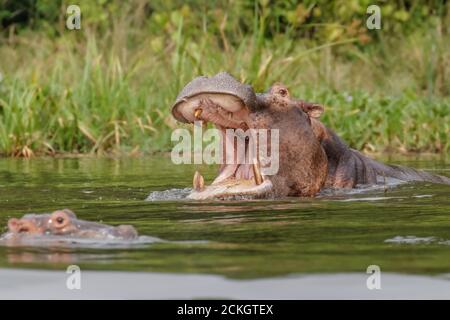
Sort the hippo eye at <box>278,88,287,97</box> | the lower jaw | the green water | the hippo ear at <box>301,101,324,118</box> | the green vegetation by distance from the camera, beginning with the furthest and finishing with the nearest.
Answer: the green vegetation → the hippo ear at <box>301,101,324,118</box> → the hippo eye at <box>278,88,287,97</box> → the lower jaw → the green water

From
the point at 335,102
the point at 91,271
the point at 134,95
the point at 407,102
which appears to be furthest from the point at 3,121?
the point at 91,271

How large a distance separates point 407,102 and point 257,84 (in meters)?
1.92

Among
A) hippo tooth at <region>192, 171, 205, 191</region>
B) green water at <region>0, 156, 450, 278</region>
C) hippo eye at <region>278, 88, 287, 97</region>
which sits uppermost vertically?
hippo eye at <region>278, 88, 287, 97</region>

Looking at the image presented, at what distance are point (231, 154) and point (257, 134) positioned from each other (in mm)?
168

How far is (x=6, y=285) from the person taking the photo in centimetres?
388

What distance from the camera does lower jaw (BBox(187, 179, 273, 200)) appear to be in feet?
21.3

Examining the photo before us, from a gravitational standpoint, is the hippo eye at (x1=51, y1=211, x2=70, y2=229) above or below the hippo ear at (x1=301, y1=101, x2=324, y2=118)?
below

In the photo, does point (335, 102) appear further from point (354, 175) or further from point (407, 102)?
point (354, 175)

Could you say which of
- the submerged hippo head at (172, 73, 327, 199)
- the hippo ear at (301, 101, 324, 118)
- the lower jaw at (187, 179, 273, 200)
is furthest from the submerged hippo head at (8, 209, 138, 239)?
the hippo ear at (301, 101, 324, 118)

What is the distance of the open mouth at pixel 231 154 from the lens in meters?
6.30

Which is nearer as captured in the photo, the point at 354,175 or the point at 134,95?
the point at 354,175

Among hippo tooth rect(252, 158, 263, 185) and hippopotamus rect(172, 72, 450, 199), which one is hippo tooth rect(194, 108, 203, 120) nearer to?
hippopotamus rect(172, 72, 450, 199)

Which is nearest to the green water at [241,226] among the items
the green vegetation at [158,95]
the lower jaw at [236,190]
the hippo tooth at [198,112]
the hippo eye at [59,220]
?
the lower jaw at [236,190]

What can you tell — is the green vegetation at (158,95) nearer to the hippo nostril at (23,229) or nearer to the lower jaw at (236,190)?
the lower jaw at (236,190)
